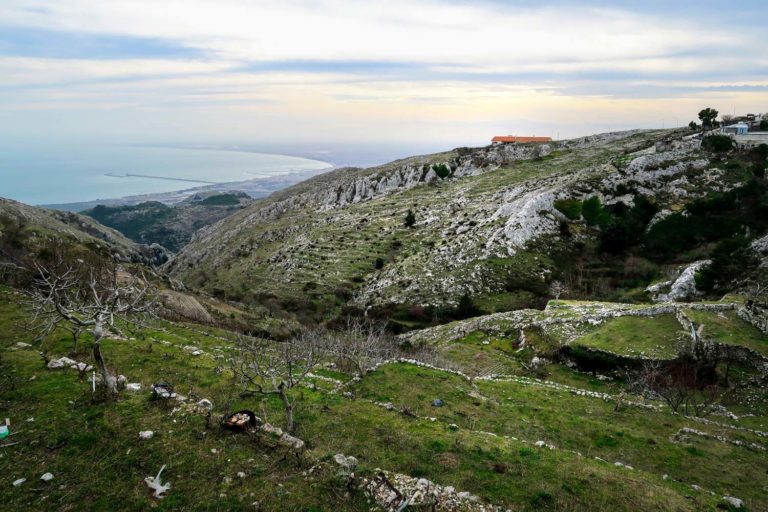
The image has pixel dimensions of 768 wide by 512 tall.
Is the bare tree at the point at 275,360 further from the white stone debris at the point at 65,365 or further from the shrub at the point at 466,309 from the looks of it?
the shrub at the point at 466,309

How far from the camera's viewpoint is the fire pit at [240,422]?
12.9 meters

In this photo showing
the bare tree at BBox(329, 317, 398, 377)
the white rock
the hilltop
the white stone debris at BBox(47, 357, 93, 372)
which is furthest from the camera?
the bare tree at BBox(329, 317, 398, 377)

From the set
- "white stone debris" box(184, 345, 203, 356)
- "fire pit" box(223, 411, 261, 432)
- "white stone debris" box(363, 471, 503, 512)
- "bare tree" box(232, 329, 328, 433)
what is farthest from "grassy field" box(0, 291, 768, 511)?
"white stone debris" box(184, 345, 203, 356)

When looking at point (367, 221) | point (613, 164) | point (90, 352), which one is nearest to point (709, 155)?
point (613, 164)

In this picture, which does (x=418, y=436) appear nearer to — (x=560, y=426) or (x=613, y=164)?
(x=560, y=426)

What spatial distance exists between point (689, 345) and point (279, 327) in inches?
1461

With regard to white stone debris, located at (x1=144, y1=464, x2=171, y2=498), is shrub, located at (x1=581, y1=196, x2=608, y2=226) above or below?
above

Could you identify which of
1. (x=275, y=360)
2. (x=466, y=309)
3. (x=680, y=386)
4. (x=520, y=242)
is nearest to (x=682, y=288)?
(x=520, y=242)

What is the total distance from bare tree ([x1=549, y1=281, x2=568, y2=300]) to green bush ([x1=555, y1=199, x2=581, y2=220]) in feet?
56.1

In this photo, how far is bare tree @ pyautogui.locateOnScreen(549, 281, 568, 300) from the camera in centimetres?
5446

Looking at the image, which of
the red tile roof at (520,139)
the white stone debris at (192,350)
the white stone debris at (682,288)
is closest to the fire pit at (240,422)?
the white stone debris at (192,350)

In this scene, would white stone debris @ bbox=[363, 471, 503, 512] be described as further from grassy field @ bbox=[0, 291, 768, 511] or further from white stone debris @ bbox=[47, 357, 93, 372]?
white stone debris @ bbox=[47, 357, 93, 372]

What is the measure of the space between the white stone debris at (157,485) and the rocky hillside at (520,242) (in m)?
44.4

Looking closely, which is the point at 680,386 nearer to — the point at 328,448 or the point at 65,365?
the point at 328,448
